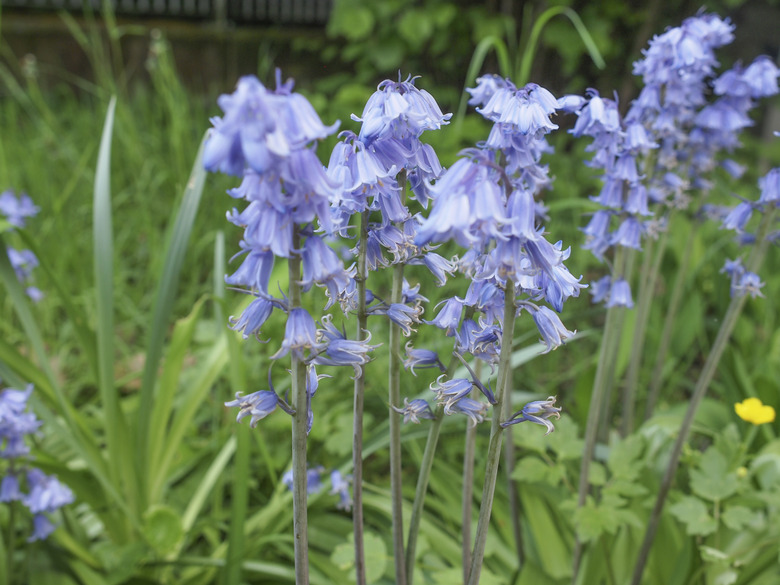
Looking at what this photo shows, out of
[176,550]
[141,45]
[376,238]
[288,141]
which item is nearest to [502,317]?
[376,238]

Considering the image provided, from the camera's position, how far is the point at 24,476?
6.64ft

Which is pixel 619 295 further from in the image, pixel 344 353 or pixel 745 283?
pixel 344 353

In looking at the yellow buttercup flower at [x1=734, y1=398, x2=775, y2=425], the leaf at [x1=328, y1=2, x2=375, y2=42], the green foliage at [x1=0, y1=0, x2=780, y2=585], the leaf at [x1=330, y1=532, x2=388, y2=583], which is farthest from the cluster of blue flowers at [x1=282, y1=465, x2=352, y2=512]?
the leaf at [x1=328, y1=2, x2=375, y2=42]

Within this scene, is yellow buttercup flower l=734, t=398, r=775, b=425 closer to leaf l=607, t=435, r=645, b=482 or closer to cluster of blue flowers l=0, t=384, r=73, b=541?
leaf l=607, t=435, r=645, b=482

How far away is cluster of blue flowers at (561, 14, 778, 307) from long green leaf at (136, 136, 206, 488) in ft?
4.23

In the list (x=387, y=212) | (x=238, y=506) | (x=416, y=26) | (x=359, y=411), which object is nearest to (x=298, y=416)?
(x=359, y=411)

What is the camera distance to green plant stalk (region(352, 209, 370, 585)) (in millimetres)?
1225

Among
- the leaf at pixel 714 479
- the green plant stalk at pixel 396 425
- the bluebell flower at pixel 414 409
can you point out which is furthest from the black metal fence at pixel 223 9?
the bluebell flower at pixel 414 409

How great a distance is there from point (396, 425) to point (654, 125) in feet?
4.64

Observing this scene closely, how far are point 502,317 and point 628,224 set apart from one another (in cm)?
97

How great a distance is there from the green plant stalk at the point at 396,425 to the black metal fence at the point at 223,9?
9109 millimetres

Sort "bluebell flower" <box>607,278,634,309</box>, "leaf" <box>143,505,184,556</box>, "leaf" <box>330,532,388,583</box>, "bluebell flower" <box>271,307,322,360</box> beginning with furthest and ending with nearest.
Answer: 1. "leaf" <box>143,505,184,556</box>
2. "bluebell flower" <box>607,278,634,309</box>
3. "leaf" <box>330,532,388,583</box>
4. "bluebell flower" <box>271,307,322,360</box>

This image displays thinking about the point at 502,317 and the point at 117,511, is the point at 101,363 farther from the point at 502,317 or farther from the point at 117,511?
the point at 502,317

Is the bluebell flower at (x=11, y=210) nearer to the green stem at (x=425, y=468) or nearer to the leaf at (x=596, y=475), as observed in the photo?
the green stem at (x=425, y=468)
